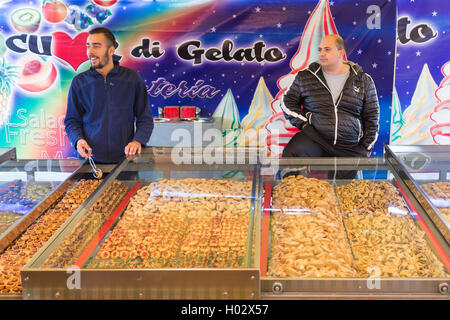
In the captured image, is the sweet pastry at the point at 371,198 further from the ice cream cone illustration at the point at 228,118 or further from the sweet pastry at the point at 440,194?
the ice cream cone illustration at the point at 228,118

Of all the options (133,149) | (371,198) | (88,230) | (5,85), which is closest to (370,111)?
(371,198)

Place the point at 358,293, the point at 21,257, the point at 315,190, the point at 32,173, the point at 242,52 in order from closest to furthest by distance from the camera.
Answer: the point at 358,293
the point at 21,257
the point at 315,190
the point at 32,173
the point at 242,52

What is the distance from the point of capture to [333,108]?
13.6ft

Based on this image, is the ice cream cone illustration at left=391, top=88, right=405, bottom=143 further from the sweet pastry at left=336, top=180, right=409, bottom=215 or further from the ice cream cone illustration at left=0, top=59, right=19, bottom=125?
the ice cream cone illustration at left=0, top=59, right=19, bottom=125

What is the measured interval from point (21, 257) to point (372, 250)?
150 centimetres

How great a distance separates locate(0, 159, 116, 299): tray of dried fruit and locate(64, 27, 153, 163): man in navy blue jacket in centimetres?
61

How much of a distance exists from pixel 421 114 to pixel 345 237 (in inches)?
143

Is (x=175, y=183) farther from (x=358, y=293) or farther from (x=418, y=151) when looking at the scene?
(x=418, y=151)

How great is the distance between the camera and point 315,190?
2.66 m

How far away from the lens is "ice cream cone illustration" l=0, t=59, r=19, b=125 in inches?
218

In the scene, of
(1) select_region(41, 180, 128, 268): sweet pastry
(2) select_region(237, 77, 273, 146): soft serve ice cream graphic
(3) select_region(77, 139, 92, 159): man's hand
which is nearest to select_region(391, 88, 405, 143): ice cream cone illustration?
(2) select_region(237, 77, 273, 146): soft serve ice cream graphic

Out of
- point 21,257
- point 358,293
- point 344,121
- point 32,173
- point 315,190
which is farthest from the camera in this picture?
point 344,121
